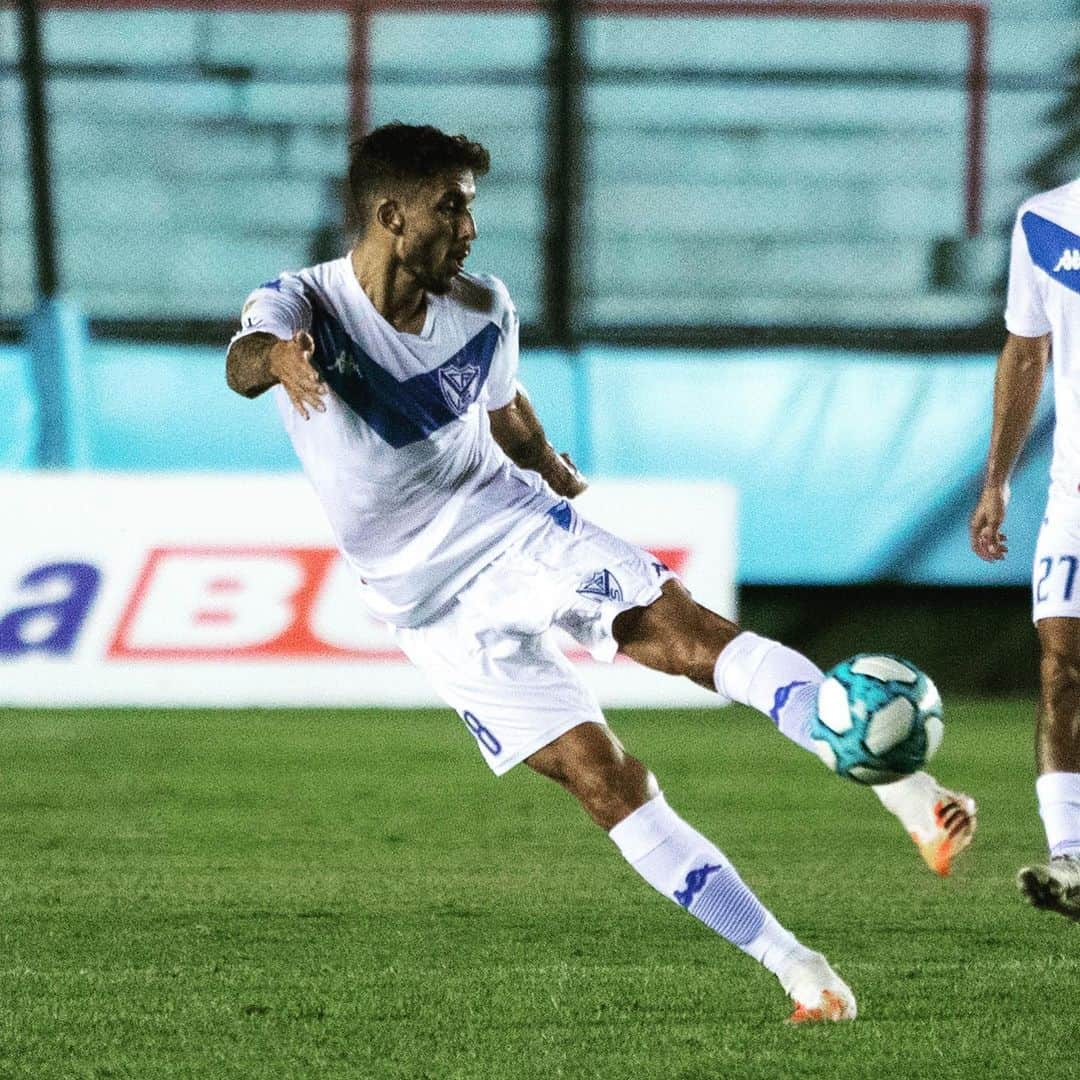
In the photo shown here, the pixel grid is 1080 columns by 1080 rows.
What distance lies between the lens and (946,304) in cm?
1219

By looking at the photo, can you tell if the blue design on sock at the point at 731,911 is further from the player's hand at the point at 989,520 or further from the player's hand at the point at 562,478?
the player's hand at the point at 989,520

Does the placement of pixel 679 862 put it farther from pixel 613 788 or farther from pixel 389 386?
pixel 389 386

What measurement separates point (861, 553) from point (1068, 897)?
24.0 ft

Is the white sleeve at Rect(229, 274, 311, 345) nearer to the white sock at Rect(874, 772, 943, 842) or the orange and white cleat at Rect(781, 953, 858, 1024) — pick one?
the white sock at Rect(874, 772, 943, 842)

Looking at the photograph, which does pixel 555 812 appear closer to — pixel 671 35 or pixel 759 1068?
pixel 759 1068

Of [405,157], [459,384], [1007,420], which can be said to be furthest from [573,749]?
[1007,420]

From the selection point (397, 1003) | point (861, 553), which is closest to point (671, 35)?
point (861, 553)

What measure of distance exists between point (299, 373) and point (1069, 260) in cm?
191

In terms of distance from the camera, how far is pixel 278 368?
3.88 m

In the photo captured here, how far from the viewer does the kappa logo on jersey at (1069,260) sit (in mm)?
4824

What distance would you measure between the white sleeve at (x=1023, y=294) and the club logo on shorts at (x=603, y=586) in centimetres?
124

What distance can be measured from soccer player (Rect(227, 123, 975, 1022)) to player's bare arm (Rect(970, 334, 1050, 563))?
1090 mm

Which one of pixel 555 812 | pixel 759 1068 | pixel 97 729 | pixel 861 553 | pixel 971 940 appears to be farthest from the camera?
pixel 861 553

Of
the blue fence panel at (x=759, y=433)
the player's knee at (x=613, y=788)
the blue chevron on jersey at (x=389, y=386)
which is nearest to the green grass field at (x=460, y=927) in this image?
the player's knee at (x=613, y=788)
